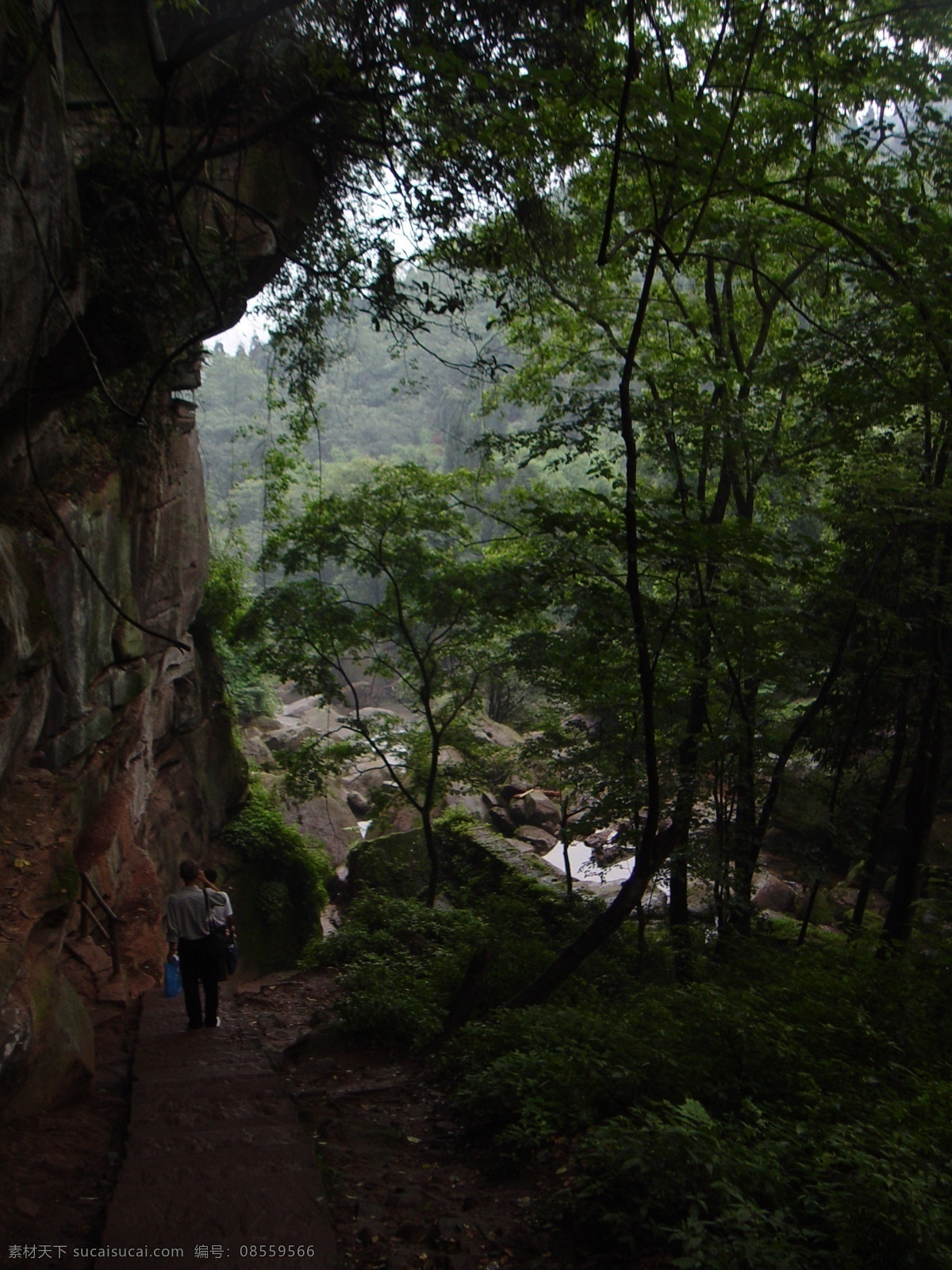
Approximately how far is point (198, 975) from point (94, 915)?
7.84 ft

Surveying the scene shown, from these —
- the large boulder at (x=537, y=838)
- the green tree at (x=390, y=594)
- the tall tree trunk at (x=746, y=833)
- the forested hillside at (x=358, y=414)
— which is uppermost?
the forested hillside at (x=358, y=414)

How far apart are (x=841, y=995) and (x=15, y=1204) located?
449 cm

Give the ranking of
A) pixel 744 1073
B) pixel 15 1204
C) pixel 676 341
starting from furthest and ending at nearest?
pixel 676 341 → pixel 744 1073 → pixel 15 1204

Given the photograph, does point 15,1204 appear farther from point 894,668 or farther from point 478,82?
point 894,668

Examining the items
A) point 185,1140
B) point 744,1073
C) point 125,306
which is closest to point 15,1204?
Answer: point 185,1140

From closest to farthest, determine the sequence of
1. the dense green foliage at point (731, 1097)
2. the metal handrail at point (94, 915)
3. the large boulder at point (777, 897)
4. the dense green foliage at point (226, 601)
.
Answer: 1. the dense green foliage at point (731, 1097)
2. the metal handrail at point (94, 915)
3. the dense green foliage at point (226, 601)
4. the large boulder at point (777, 897)

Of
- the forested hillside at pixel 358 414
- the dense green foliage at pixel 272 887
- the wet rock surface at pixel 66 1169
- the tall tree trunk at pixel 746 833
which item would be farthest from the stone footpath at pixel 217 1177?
the forested hillside at pixel 358 414

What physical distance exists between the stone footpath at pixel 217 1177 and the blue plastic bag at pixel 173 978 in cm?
68

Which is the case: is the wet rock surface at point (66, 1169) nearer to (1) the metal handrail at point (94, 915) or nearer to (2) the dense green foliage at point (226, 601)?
(1) the metal handrail at point (94, 915)

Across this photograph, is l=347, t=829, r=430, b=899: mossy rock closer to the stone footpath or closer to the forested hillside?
the stone footpath

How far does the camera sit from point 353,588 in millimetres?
51344

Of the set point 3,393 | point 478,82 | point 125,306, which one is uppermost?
point 478,82

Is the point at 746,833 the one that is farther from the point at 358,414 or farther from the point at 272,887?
the point at 358,414

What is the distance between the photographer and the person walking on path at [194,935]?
21.9ft
